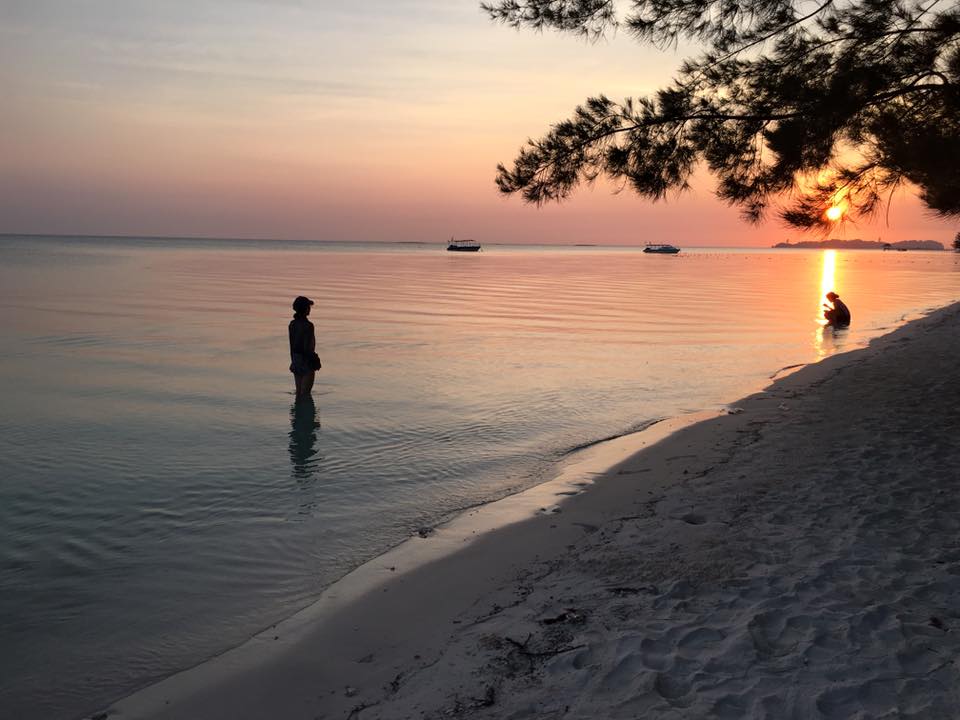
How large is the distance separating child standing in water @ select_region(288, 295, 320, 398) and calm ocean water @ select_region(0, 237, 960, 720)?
532mm

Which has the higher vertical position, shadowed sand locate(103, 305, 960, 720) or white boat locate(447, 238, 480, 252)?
white boat locate(447, 238, 480, 252)

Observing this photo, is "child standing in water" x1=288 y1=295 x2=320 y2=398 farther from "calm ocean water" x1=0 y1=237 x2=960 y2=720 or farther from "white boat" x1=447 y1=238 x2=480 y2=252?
"white boat" x1=447 y1=238 x2=480 y2=252

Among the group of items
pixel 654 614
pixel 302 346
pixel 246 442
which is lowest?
pixel 246 442

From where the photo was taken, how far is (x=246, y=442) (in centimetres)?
920

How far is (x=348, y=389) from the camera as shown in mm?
12656

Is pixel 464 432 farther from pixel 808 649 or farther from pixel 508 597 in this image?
pixel 808 649

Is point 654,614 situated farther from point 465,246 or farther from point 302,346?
point 465,246

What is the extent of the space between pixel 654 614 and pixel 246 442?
21.2ft

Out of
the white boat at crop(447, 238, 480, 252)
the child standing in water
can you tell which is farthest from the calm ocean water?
the white boat at crop(447, 238, 480, 252)

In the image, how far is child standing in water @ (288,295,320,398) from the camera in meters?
10.2

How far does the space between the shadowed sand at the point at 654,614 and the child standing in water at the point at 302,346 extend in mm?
4743

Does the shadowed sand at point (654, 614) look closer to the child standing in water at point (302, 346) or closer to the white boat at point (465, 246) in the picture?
the child standing in water at point (302, 346)

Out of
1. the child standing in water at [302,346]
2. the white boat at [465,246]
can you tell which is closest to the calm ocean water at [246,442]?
the child standing in water at [302,346]

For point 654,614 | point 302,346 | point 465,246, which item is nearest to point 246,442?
point 302,346
